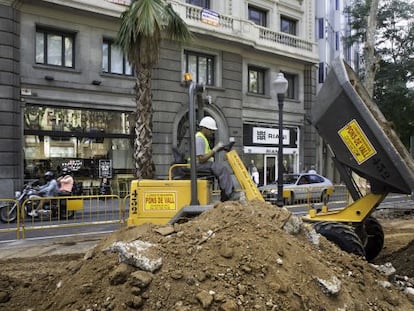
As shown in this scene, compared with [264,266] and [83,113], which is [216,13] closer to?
[83,113]

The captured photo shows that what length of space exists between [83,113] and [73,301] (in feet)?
54.3

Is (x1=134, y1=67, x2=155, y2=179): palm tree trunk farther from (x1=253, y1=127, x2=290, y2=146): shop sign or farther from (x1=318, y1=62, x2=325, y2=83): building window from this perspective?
(x1=318, y1=62, x2=325, y2=83): building window

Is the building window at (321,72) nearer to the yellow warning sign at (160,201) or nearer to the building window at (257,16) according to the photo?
the building window at (257,16)

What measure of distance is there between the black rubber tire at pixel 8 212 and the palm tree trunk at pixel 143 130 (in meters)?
3.52

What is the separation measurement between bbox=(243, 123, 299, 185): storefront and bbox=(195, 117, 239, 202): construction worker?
19024 mm

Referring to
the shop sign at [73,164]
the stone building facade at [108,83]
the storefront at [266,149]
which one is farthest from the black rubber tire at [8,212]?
the storefront at [266,149]

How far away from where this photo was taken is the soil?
12.8ft

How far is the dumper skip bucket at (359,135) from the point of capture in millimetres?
5988

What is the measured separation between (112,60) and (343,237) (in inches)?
656

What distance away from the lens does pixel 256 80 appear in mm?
27234

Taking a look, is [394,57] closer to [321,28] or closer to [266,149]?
[321,28]

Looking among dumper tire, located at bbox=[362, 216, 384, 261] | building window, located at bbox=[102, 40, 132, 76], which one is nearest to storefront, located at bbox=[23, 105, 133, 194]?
building window, located at bbox=[102, 40, 132, 76]

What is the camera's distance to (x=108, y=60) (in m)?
20.8

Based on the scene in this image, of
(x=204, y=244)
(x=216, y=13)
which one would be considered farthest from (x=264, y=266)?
(x=216, y=13)
